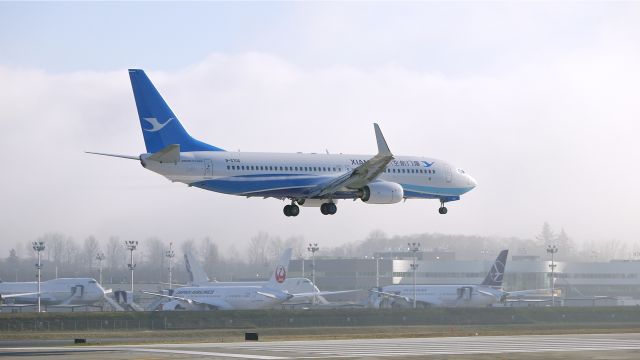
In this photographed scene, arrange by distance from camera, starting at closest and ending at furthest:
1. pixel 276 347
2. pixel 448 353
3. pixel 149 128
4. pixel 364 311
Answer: pixel 448 353
pixel 276 347
pixel 149 128
pixel 364 311

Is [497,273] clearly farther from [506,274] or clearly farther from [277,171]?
[277,171]

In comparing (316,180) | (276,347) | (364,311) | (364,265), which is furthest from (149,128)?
(364,265)

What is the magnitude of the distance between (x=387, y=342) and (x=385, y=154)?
526 inches

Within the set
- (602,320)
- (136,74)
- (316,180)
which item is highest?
(136,74)

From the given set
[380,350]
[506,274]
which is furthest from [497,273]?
[380,350]

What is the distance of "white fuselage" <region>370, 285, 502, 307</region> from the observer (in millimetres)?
117125

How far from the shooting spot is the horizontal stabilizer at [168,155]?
61375 millimetres

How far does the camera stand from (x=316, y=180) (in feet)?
225

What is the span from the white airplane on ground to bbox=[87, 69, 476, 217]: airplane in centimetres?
4950

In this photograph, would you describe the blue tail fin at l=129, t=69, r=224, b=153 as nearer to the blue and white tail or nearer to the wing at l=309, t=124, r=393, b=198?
the wing at l=309, t=124, r=393, b=198

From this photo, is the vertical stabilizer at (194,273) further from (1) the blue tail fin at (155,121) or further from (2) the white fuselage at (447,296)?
(1) the blue tail fin at (155,121)

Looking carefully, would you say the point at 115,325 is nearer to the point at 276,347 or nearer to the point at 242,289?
the point at 242,289

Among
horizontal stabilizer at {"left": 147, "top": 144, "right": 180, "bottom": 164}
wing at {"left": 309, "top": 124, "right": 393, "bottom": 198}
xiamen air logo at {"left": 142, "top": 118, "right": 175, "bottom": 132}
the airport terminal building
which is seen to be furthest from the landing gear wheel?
the airport terminal building

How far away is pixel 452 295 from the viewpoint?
4646 inches
